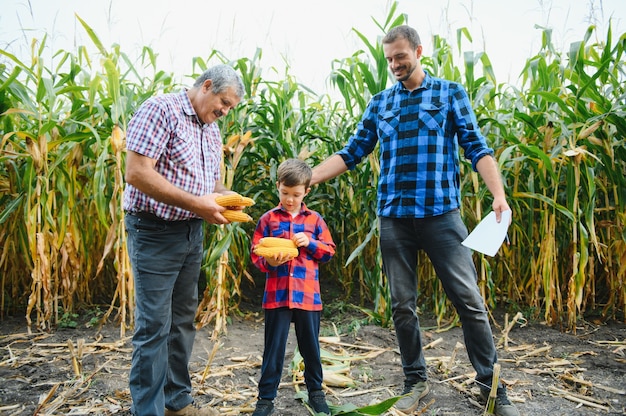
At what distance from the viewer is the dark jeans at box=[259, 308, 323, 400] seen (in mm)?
2143

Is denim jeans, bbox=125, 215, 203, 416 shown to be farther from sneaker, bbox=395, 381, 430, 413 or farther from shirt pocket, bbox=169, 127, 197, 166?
sneaker, bbox=395, 381, 430, 413

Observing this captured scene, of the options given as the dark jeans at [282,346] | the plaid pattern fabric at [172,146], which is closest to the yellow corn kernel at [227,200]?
the plaid pattern fabric at [172,146]

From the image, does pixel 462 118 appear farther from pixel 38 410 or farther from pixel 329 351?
pixel 38 410

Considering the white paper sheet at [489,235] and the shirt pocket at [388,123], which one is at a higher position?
the shirt pocket at [388,123]

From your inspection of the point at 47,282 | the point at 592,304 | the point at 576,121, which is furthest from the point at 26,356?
the point at 592,304

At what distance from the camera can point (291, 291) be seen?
2.14 metres

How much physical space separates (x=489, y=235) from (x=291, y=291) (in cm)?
104

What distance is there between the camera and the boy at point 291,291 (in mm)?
2145

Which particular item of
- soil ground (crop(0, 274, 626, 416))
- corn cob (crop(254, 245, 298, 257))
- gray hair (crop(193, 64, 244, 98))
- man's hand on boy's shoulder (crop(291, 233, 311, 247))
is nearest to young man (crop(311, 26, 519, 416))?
soil ground (crop(0, 274, 626, 416))

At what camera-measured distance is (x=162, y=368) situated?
6.53ft

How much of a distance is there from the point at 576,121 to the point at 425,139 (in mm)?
1621

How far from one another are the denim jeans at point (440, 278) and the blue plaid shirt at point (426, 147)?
3.3 inches

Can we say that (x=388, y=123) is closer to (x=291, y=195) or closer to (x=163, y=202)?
(x=291, y=195)

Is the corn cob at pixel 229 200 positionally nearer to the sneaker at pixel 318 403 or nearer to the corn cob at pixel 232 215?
the corn cob at pixel 232 215
